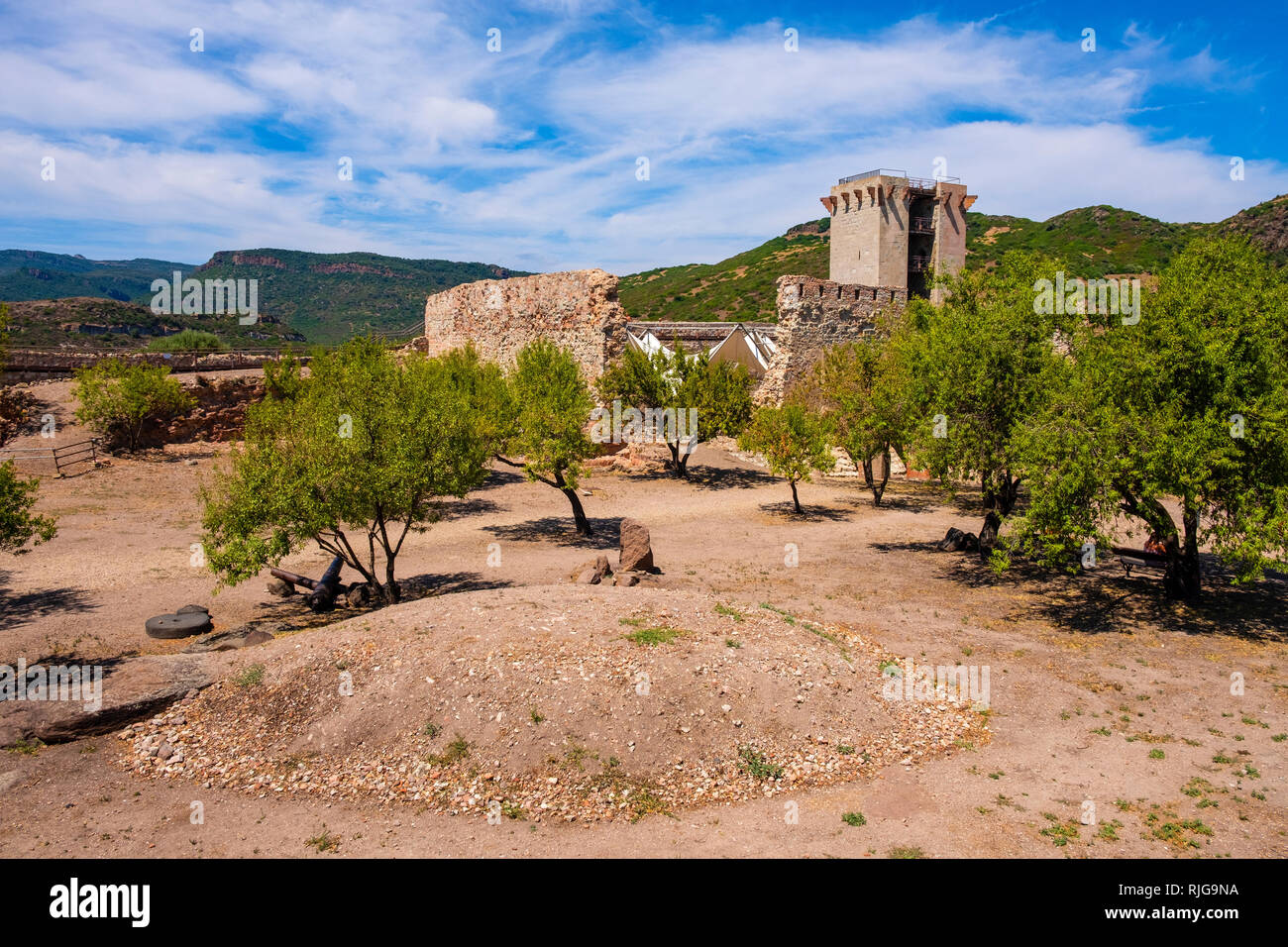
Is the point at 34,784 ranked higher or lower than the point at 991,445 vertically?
lower

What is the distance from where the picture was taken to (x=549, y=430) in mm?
18797

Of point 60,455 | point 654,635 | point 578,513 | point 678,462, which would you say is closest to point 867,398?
point 678,462

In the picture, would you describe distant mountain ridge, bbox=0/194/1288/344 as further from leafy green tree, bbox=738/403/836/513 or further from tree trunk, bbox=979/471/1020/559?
tree trunk, bbox=979/471/1020/559

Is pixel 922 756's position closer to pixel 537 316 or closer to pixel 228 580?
pixel 228 580

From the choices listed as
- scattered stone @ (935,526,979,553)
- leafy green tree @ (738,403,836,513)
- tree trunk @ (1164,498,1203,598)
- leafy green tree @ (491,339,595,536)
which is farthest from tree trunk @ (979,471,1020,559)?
leafy green tree @ (491,339,595,536)

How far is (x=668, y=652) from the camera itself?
32.1 ft

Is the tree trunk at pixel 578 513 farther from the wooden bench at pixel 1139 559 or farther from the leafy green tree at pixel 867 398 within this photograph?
the wooden bench at pixel 1139 559

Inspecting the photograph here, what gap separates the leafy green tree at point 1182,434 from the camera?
1156 centimetres

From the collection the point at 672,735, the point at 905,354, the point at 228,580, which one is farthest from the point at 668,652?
the point at 905,354

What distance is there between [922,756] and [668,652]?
127 inches

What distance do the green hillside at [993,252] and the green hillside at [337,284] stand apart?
92.5ft

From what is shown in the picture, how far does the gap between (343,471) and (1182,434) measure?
13467 mm

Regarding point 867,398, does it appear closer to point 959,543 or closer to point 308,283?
point 959,543

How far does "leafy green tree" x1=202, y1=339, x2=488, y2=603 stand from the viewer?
11.9 metres
